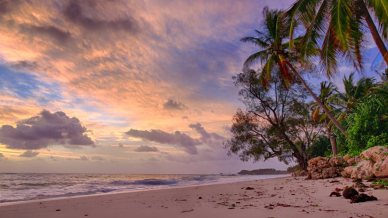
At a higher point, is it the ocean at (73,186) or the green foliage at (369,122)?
the green foliage at (369,122)

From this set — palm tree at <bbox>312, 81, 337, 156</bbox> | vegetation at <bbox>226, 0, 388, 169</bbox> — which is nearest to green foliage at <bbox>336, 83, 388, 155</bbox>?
vegetation at <bbox>226, 0, 388, 169</bbox>

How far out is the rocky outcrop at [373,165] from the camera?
1209 cm

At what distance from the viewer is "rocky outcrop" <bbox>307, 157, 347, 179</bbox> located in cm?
1742

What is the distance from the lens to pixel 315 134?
1230 inches

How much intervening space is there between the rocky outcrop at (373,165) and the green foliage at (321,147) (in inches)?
748

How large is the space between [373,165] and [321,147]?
851 inches

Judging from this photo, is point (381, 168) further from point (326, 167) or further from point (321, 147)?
point (321, 147)

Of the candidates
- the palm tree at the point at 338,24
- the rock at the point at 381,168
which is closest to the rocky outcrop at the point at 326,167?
the rock at the point at 381,168

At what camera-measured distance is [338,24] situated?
34.4 ft

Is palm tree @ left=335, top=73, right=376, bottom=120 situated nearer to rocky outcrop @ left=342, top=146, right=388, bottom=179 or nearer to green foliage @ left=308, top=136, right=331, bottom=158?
green foliage @ left=308, top=136, right=331, bottom=158

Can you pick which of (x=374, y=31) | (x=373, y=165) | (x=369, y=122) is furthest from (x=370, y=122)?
(x=374, y=31)

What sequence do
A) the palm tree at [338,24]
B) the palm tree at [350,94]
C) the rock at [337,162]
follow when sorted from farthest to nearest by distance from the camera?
1. the palm tree at [350,94]
2. the rock at [337,162]
3. the palm tree at [338,24]

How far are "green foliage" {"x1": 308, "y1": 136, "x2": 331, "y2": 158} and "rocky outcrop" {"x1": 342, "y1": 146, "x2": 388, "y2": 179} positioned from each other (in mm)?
19008

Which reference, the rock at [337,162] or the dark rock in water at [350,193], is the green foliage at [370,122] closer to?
the rock at [337,162]
